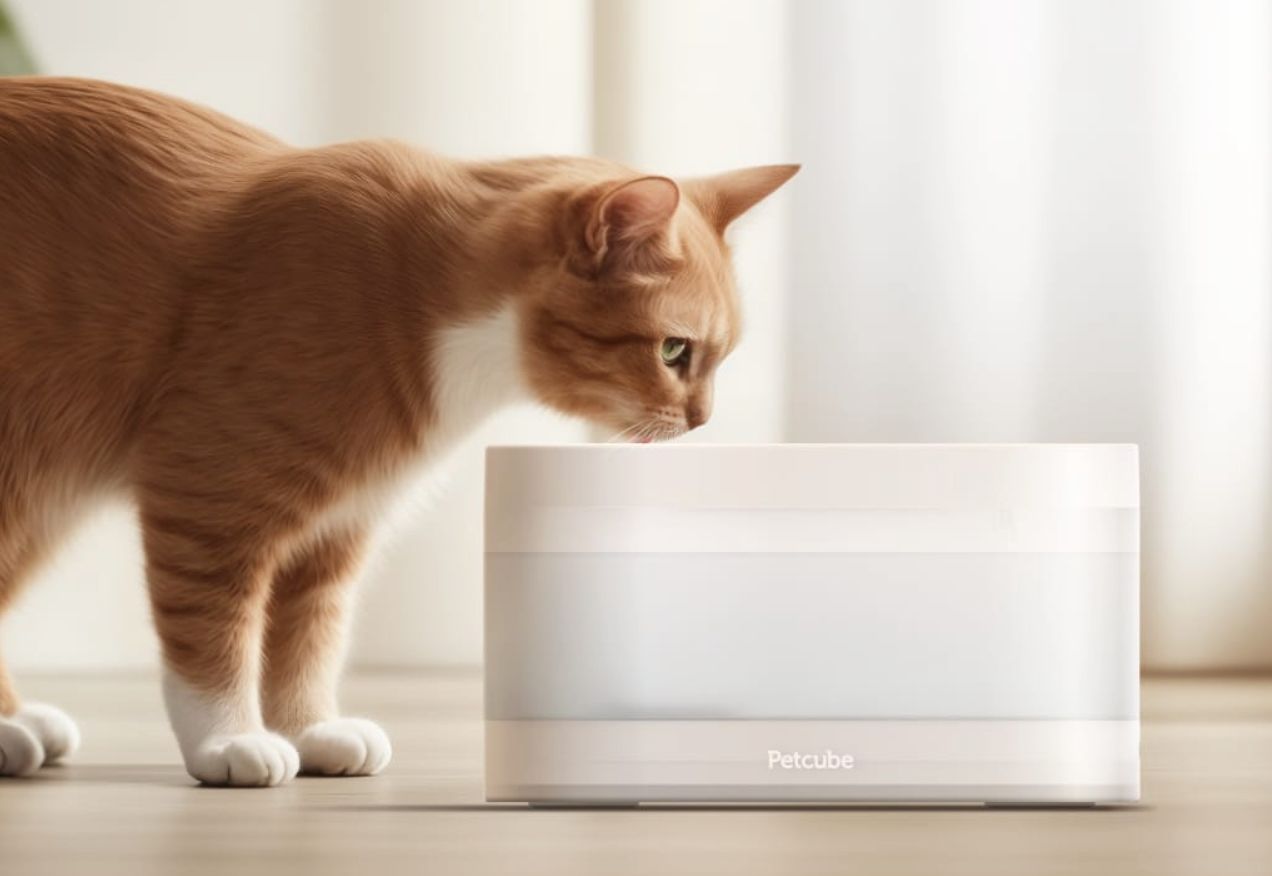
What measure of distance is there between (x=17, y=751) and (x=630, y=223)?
0.59 metres

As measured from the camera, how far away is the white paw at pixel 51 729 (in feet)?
4.45

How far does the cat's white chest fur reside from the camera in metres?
1.23

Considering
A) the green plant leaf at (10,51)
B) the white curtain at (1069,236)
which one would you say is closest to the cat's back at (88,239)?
the green plant leaf at (10,51)

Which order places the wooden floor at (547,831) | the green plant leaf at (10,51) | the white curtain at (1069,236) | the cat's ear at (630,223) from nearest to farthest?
1. the wooden floor at (547,831)
2. the cat's ear at (630,223)
3. the green plant leaf at (10,51)
4. the white curtain at (1069,236)

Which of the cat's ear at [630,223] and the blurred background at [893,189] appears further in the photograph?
the blurred background at [893,189]

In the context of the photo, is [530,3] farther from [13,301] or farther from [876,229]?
[13,301]

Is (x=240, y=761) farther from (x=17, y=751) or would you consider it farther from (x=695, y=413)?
(x=695, y=413)

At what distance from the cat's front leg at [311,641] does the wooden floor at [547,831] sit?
2.5 inches

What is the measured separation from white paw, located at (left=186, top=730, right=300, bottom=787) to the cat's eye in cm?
38

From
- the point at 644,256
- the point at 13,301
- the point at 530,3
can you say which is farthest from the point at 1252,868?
the point at 530,3

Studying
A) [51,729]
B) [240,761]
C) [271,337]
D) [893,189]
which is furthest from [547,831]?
[893,189]

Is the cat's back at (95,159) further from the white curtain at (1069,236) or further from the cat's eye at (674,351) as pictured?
the white curtain at (1069,236)

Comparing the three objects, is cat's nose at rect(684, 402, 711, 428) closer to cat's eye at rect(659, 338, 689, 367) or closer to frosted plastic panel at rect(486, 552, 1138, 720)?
cat's eye at rect(659, 338, 689, 367)

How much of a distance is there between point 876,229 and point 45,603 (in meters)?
1.25
